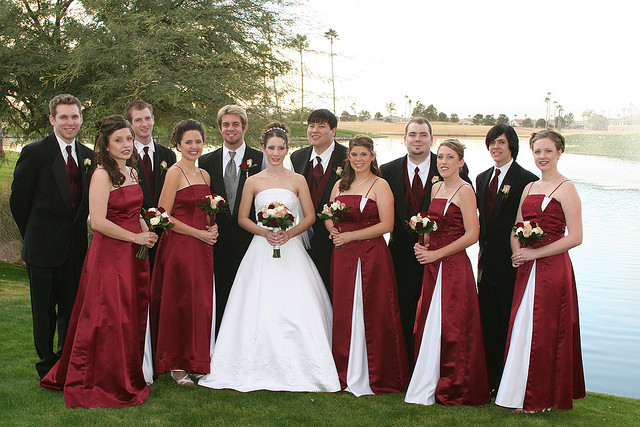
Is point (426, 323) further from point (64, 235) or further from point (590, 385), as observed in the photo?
point (590, 385)

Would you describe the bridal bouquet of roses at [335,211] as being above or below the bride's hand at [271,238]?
above

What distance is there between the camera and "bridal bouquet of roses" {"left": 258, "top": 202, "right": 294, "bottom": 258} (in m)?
5.12

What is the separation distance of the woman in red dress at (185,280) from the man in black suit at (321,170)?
1.22 m

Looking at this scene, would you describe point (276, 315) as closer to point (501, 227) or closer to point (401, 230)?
point (401, 230)

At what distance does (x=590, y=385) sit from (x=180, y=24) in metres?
11.2

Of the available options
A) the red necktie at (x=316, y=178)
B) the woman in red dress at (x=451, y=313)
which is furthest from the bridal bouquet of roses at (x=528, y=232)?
the red necktie at (x=316, y=178)

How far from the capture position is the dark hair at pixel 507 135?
533 centimetres

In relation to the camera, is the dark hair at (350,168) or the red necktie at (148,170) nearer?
the dark hair at (350,168)

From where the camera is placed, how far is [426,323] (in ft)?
16.6

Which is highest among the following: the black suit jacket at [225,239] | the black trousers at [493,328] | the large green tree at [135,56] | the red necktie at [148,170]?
the large green tree at [135,56]

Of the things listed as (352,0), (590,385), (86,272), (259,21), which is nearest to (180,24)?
(259,21)

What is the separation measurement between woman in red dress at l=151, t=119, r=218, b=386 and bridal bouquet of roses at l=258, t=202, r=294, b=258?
1.81ft

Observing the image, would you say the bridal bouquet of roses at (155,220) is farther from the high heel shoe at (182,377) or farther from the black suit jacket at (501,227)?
the black suit jacket at (501,227)

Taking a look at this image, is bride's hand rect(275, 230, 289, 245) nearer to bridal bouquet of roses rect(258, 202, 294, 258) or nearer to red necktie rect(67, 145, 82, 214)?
bridal bouquet of roses rect(258, 202, 294, 258)
